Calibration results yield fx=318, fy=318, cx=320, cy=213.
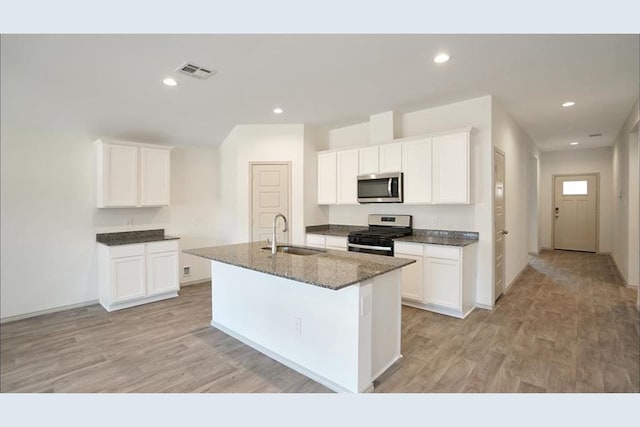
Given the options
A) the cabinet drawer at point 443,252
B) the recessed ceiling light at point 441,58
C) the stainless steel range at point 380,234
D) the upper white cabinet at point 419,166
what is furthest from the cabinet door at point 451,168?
the recessed ceiling light at point 441,58

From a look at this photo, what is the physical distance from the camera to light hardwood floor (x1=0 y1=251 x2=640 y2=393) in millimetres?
2375

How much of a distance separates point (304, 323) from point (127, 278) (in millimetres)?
2932

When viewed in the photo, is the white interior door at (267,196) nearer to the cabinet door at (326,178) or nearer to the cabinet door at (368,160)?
the cabinet door at (326,178)

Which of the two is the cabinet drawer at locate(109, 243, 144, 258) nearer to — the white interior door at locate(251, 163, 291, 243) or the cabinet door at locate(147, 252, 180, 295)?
the cabinet door at locate(147, 252, 180, 295)

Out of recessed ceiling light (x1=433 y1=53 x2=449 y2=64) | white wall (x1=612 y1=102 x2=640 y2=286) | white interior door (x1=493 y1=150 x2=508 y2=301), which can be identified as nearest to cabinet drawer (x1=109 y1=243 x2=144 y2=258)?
recessed ceiling light (x1=433 y1=53 x2=449 y2=64)

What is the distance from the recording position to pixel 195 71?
317 cm

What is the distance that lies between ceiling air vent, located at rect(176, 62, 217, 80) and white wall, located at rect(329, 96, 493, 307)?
240cm

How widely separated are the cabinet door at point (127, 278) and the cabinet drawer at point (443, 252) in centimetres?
378

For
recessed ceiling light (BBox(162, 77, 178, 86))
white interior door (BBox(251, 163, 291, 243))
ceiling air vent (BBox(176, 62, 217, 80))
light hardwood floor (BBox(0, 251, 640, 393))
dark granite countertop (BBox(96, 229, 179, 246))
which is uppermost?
ceiling air vent (BBox(176, 62, 217, 80))

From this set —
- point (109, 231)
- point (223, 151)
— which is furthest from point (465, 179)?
point (109, 231)

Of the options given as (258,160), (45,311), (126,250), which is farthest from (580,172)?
(45,311)

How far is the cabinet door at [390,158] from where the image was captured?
4.30 meters

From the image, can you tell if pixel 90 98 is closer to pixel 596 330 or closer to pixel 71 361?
pixel 71 361

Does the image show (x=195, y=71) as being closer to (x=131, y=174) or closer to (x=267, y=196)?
(x=131, y=174)
